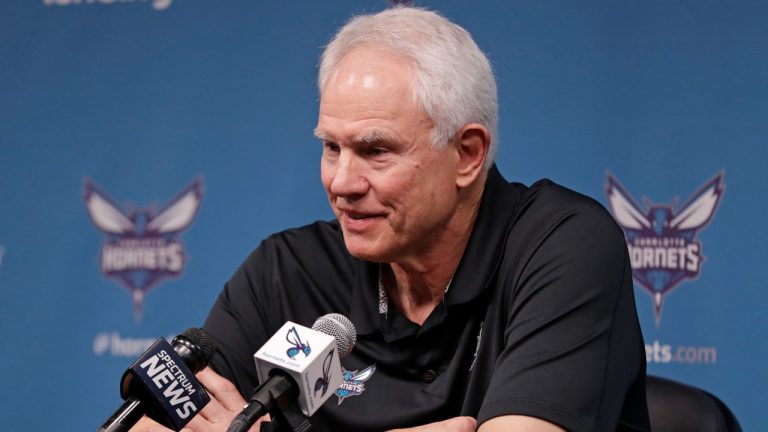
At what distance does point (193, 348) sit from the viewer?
1267 millimetres

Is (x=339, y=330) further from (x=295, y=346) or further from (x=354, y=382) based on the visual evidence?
(x=354, y=382)

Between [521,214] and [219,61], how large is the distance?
1398 mm

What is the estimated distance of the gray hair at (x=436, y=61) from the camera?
1.66 metres

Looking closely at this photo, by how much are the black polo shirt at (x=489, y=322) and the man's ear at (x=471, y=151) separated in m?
0.07

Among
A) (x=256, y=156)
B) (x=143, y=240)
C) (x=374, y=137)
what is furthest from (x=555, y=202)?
(x=143, y=240)

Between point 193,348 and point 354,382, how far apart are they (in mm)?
586

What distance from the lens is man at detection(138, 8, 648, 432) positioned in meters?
1.52

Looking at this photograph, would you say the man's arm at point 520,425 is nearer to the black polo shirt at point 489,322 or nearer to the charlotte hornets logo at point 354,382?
the black polo shirt at point 489,322

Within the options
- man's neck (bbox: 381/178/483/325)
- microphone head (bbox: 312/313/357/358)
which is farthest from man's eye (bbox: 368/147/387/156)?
microphone head (bbox: 312/313/357/358)

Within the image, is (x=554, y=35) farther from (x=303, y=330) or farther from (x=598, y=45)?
(x=303, y=330)

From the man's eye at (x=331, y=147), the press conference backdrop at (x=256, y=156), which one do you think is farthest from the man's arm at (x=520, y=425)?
the press conference backdrop at (x=256, y=156)

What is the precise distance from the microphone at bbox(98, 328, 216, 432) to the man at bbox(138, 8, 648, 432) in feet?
1.42

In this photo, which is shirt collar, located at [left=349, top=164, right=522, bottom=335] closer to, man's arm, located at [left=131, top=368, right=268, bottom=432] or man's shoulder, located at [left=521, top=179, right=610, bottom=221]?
man's shoulder, located at [left=521, top=179, right=610, bottom=221]

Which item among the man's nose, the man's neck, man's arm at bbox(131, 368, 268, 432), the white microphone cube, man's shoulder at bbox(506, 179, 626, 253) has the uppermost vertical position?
the man's nose
